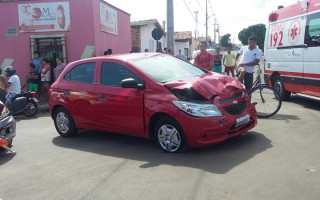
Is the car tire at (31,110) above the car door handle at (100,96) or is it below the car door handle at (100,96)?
below

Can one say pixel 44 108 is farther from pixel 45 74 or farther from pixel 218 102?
pixel 218 102

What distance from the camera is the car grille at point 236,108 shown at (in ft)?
16.6

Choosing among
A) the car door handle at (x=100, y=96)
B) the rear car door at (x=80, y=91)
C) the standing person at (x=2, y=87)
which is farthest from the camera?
the standing person at (x=2, y=87)

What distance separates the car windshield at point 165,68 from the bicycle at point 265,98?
5.85ft

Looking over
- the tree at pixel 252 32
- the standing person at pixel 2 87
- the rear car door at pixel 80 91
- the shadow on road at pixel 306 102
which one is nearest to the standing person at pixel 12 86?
the standing person at pixel 2 87

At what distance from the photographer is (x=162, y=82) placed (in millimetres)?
5320

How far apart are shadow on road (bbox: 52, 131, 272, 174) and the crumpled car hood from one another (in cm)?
86

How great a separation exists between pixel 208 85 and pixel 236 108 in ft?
1.85

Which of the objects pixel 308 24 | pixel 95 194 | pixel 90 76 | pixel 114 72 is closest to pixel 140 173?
pixel 95 194

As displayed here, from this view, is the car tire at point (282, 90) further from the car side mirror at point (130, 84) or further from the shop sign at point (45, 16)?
the shop sign at point (45, 16)

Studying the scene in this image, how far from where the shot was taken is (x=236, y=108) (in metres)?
5.22

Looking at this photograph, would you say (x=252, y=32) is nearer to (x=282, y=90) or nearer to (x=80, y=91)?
(x=282, y=90)

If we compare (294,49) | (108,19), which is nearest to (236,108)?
(294,49)

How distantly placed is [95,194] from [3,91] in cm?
652
